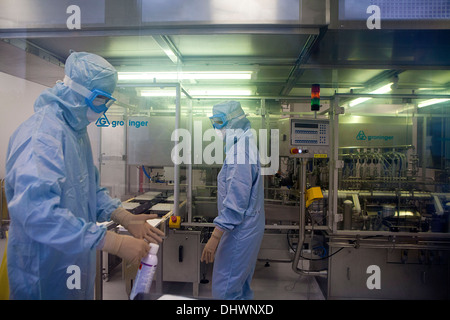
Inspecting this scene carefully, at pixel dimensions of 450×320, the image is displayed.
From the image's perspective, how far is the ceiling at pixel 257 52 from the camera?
1.46m

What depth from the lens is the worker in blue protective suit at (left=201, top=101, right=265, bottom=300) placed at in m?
1.47

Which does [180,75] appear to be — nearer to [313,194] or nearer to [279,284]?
[313,194]

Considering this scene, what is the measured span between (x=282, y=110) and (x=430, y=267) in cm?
190

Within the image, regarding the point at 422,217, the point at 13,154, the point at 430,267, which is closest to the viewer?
the point at 13,154

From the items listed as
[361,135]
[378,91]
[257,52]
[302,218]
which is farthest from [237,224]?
[378,91]

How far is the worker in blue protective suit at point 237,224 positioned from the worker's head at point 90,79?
30.5 inches

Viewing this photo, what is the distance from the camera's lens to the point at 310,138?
2.07 m

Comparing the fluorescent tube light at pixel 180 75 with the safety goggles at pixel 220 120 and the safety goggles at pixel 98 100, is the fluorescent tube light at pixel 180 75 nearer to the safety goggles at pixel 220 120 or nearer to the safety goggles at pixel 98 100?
the safety goggles at pixel 220 120

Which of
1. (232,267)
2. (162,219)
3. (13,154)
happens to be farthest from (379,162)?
(13,154)

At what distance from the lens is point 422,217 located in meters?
2.33

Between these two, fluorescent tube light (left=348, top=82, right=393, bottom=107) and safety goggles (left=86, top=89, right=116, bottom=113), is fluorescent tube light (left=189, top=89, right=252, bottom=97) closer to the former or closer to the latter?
fluorescent tube light (left=348, top=82, right=393, bottom=107)

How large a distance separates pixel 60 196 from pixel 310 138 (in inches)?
68.4

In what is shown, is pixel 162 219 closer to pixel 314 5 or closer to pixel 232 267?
pixel 232 267

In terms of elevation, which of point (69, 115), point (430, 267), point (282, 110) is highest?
point (282, 110)
